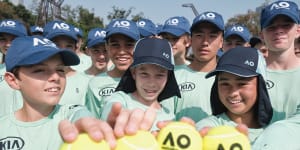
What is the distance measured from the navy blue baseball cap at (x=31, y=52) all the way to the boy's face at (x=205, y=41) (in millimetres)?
2184

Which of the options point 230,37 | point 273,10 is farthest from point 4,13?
point 273,10

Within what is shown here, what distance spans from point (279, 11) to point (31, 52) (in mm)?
2723

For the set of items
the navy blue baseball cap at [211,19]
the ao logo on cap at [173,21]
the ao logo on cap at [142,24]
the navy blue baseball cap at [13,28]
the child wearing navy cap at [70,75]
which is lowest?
the child wearing navy cap at [70,75]

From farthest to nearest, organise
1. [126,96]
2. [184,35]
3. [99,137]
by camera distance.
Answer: [184,35], [126,96], [99,137]

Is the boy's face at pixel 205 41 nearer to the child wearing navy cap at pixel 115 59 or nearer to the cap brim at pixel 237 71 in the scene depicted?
the child wearing navy cap at pixel 115 59

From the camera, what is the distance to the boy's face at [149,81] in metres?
3.25

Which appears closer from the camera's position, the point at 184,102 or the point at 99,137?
the point at 99,137

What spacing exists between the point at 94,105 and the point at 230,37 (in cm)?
324

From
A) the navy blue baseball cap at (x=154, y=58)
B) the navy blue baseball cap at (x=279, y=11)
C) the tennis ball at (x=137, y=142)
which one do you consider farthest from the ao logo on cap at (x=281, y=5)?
the tennis ball at (x=137, y=142)

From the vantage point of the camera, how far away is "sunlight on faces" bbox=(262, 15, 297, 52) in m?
4.05

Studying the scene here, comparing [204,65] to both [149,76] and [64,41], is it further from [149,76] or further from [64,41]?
[64,41]

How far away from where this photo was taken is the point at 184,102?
13.8ft

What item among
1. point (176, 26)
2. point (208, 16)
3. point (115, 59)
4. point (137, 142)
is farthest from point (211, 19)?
point (137, 142)

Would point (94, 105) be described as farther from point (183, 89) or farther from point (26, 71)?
point (26, 71)
